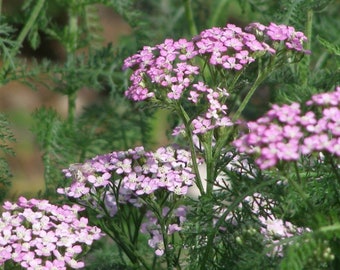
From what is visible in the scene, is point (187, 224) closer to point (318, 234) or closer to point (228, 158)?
point (228, 158)

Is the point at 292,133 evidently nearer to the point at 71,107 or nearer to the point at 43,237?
the point at 43,237

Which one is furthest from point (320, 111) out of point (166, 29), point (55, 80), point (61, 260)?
point (166, 29)

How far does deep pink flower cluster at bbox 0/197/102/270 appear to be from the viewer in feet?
7.41

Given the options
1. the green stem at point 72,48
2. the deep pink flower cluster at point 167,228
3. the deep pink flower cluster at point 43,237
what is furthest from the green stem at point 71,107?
the deep pink flower cluster at point 43,237

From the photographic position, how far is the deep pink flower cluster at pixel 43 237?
7.41ft

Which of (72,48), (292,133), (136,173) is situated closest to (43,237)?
(136,173)

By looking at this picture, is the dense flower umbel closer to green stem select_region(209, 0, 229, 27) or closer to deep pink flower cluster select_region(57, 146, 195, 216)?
deep pink flower cluster select_region(57, 146, 195, 216)

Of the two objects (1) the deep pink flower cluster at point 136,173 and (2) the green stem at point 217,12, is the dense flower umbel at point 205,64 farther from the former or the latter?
(2) the green stem at point 217,12

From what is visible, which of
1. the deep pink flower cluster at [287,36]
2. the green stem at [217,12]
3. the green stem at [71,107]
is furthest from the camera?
the green stem at [217,12]

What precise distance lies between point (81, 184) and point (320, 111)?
71 centimetres

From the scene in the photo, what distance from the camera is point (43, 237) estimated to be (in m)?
2.30

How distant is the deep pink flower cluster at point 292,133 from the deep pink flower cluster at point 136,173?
402 millimetres

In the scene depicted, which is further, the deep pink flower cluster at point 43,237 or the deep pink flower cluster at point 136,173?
the deep pink flower cluster at point 136,173

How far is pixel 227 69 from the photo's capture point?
7.87ft
